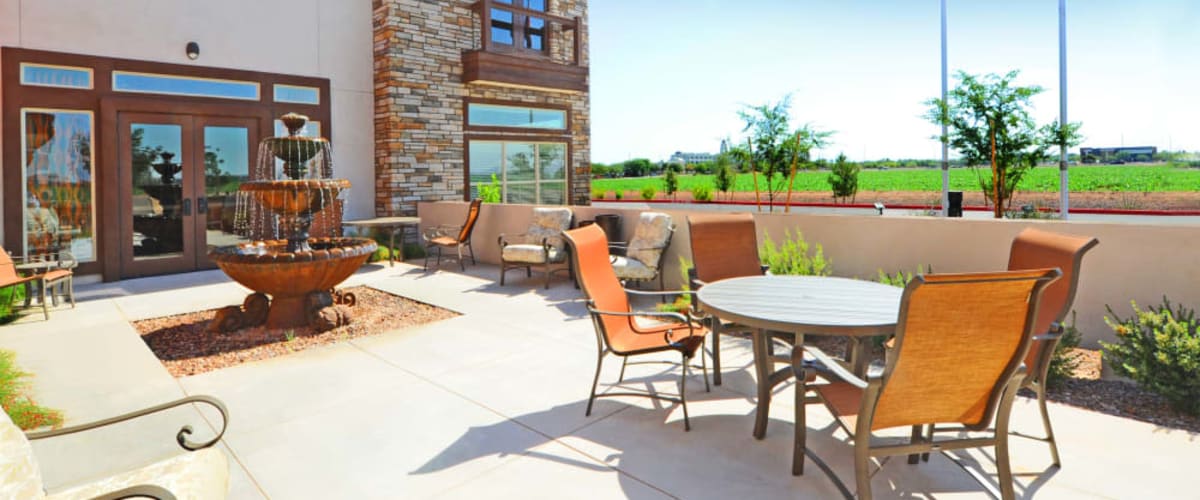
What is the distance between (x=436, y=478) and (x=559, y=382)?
1.42m

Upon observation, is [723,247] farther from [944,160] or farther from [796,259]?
[944,160]

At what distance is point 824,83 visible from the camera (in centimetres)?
3638

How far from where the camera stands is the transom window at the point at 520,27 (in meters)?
13.1

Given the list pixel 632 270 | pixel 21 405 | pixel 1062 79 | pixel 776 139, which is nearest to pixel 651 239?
pixel 632 270

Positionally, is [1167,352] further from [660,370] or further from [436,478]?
[436,478]

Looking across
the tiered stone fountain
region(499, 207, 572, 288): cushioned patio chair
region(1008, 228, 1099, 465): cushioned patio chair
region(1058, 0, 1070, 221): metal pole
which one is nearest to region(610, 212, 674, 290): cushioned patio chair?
region(499, 207, 572, 288): cushioned patio chair

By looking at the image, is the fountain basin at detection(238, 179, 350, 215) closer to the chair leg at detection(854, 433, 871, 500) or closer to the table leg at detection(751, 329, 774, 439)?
the table leg at detection(751, 329, 774, 439)

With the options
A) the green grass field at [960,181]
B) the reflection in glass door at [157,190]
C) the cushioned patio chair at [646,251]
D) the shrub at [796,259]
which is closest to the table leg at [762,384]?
the shrub at [796,259]

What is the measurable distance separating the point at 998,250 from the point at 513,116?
9.99 meters

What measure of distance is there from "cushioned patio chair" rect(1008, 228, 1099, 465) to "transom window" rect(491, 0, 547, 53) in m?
11.3

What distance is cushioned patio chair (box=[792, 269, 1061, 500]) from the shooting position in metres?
2.12

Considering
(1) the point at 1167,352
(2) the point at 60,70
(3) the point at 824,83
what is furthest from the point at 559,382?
(3) the point at 824,83

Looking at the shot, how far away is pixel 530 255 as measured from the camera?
324 inches

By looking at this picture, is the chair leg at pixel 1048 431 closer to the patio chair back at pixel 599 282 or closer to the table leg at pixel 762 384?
the table leg at pixel 762 384
